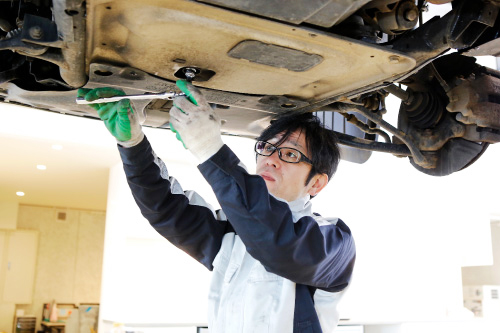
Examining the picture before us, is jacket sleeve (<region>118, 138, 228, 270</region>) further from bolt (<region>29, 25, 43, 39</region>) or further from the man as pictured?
bolt (<region>29, 25, 43, 39</region>)

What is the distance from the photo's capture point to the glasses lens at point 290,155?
145 cm

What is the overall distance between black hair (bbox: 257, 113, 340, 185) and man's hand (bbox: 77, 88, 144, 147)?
378 mm

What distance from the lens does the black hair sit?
148 cm

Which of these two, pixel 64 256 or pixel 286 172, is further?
pixel 64 256

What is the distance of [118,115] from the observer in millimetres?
1272

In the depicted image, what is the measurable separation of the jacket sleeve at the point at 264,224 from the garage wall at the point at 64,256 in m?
8.01

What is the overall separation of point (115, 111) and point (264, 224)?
45cm

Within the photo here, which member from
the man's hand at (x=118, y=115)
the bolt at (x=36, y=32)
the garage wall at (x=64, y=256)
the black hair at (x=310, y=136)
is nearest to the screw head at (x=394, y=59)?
the black hair at (x=310, y=136)

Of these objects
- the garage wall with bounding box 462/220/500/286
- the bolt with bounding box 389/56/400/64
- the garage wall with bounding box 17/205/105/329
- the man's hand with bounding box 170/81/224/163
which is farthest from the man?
the garage wall with bounding box 17/205/105/329

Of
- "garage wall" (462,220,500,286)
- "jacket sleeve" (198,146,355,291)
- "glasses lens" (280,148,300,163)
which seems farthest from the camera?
"garage wall" (462,220,500,286)

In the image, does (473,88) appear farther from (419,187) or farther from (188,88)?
(419,187)

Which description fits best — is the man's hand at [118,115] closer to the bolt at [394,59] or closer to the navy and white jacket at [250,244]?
the navy and white jacket at [250,244]

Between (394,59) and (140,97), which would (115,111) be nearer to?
(140,97)

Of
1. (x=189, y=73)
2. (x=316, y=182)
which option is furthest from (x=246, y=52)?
(x=316, y=182)
